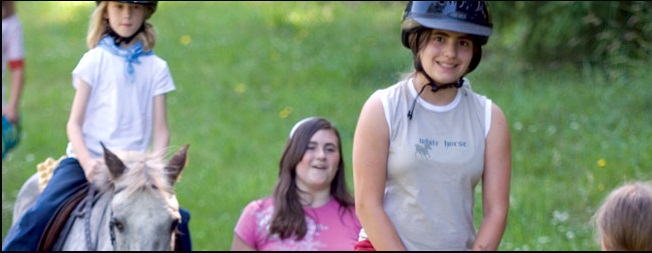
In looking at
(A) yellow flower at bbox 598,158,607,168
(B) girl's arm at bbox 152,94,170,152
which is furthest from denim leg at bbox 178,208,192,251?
(A) yellow flower at bbox 598,158,607,168

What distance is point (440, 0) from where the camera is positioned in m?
4.27

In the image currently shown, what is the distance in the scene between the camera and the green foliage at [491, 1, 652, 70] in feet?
31.1

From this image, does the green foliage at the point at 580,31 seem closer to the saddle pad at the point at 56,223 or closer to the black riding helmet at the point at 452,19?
the black riding helmet at the point at 452,19

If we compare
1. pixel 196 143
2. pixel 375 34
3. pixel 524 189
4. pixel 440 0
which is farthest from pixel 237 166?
pixel 440 0

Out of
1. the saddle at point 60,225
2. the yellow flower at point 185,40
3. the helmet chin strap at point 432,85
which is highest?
the helmet chin strap at point 432,85

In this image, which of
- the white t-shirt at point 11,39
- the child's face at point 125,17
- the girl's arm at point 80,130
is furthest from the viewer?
the white t-shirt at point 11,39

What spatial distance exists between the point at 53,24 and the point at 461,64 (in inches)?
617

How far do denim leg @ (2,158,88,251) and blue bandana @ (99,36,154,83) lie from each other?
552 mm

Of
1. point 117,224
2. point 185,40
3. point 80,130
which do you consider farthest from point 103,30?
point 185,40

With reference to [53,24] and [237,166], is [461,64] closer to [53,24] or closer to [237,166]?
[237,166]

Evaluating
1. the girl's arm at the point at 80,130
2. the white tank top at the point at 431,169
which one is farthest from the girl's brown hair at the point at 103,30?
the white tank top at the point at 431,169

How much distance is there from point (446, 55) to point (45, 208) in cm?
246

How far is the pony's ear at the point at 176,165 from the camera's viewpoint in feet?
18.0

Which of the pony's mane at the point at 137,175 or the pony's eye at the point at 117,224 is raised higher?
the pony's mane at the point at 137,175
